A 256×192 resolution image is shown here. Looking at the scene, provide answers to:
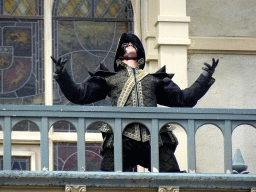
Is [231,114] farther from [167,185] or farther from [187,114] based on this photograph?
[167,185]

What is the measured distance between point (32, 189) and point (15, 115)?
0.67 m

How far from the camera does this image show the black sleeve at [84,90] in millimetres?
8359

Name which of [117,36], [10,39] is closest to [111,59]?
[117,36]

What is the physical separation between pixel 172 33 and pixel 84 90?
2797 millimetres

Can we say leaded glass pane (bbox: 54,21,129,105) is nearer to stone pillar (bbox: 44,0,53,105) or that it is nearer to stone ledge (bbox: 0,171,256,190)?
stone pillar (bbox: 44,0,53,105)

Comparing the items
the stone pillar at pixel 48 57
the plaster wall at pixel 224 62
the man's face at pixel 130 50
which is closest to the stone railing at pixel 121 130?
the man's face at pixel 130 50

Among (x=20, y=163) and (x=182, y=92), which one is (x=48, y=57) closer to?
(x=20, y=163)

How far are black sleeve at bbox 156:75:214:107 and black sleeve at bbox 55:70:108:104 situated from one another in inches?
20.8

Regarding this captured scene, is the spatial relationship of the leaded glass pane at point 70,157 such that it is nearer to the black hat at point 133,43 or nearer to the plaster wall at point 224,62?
the plaster wall at point 224,62

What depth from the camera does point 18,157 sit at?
11359 mm

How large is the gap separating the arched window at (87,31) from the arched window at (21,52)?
0.23m

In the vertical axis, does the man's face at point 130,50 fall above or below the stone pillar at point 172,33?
below

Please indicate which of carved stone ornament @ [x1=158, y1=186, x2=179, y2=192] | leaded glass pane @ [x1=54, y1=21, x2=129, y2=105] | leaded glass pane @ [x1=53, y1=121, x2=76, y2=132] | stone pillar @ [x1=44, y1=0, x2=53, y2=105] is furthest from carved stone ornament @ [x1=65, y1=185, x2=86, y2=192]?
leaded glass pane @ [x1=54, y1=21, x2=129, y2=105]

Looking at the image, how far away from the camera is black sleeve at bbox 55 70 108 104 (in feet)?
27.4
